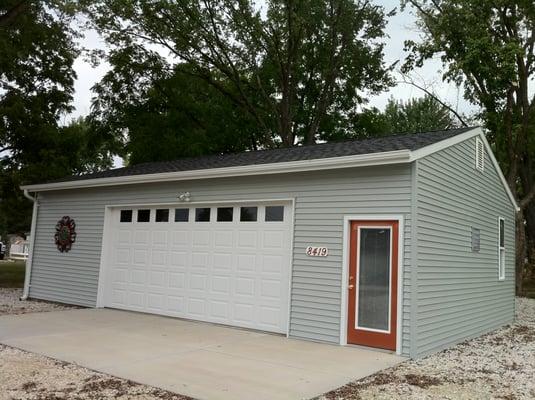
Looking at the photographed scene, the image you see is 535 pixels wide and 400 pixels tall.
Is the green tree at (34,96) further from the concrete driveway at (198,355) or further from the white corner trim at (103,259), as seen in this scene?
the concrete driveway at (198,355)

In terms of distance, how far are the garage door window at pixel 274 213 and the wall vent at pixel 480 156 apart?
3.73 meters

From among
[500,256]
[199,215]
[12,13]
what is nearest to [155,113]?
[12,13]

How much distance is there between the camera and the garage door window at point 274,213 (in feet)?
26.9

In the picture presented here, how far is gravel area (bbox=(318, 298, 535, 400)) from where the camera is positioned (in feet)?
16.3

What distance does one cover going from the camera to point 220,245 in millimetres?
8844

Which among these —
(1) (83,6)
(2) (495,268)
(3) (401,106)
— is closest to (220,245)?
(2) (495,268)

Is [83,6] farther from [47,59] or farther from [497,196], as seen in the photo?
[497,196]

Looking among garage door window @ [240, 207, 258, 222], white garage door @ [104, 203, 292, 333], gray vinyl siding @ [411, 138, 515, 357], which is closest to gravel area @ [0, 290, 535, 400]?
gray vinyl siding @ [411, 138, 515, 357]

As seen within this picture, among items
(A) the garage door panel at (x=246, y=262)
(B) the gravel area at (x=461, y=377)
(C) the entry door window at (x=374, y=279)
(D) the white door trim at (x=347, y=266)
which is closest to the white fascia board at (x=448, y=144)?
(D) the white door trim at (x=347, y=266)

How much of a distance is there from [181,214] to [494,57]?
38.3 feet

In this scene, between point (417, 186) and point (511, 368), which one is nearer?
point (511, 368)

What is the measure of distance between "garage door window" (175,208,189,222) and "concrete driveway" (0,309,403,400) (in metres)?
1.90

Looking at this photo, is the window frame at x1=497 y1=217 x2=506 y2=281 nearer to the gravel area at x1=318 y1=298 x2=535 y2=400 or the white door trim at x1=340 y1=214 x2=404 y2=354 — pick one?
the gravel area at x1=318 y1=298 x2=535 y2=400

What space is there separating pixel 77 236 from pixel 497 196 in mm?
9015
